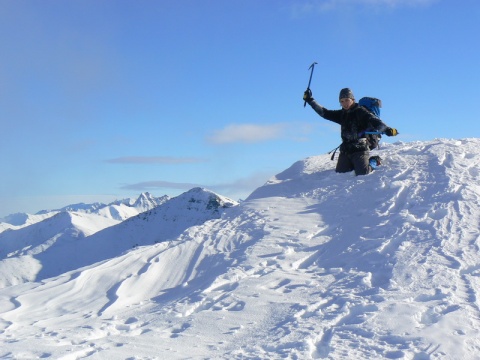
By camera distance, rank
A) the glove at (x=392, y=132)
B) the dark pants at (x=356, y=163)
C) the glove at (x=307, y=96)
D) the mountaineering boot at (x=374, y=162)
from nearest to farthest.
Answer: the glove at (x=392, y=132) < the dark pants at (x=356, y=163) < the mountaineering boot at (x=374, y=162) < the glove at (x=307, y=96)

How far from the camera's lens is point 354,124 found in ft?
37.0

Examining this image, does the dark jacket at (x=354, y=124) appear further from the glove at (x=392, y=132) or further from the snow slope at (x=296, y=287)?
the snow slope at (x=296, y=287)

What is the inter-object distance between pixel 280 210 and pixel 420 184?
264 centimetres

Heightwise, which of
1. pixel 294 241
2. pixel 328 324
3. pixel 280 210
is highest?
pixel 280 210

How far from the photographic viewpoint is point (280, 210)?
31.3 feet

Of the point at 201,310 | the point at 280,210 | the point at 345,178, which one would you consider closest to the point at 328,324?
the point at 201,310

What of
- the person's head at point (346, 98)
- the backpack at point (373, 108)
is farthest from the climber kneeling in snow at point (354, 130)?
the backpack at point (373, 108)

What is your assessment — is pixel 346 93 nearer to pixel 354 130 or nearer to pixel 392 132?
pixel 354 130

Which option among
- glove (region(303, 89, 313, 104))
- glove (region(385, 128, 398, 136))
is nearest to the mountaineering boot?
glove (region(385, 128, 398, 136))

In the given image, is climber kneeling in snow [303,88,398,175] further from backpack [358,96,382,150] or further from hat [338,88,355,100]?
backpack [358,96,382,150]

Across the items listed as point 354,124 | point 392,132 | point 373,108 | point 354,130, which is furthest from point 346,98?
point 392,132

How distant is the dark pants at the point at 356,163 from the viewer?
1075 centimetres

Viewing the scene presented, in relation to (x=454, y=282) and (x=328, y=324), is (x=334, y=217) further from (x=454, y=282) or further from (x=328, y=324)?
(x=328, y=324)

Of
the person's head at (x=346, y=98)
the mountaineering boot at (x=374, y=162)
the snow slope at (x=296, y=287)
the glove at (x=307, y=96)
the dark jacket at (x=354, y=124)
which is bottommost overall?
the snow slope at (x=296, y=287)
